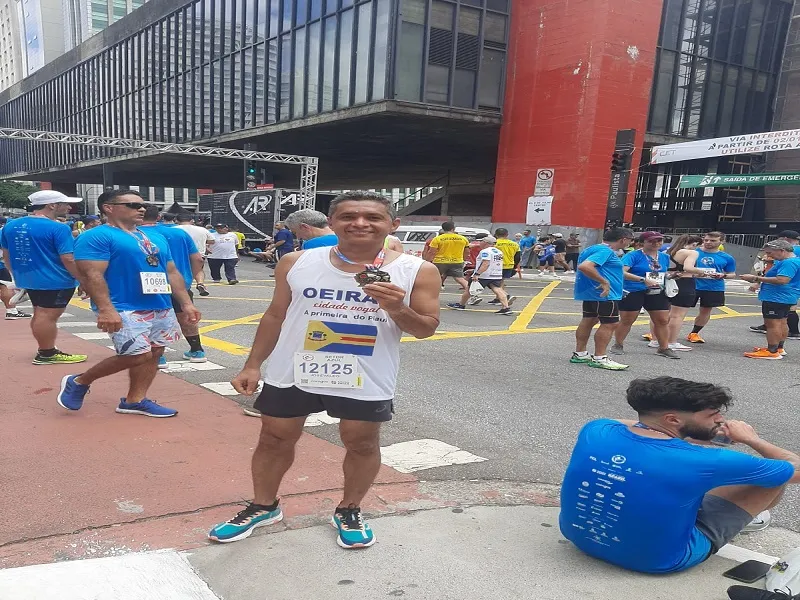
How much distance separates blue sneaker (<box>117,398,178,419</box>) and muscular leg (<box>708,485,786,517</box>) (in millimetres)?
3632

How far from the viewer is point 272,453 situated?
8.89 feet

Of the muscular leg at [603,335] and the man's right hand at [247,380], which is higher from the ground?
the man's right hand at [247,380]

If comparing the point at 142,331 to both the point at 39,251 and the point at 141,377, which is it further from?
the point at 39,251

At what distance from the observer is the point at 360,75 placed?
2470 cm

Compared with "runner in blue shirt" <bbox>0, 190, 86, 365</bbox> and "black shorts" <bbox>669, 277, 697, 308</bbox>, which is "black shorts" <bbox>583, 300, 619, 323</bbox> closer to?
"black shorts" <bbox>669, 277, 697, 308</bbox>

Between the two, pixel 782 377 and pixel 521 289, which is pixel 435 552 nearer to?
pixel 782 377

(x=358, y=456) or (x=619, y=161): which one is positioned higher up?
(x=619, y=161)

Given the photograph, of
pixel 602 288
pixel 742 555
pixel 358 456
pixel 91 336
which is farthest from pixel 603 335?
pixel 91 336

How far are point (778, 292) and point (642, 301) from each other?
1.91m

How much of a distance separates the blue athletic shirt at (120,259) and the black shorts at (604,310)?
185 inches

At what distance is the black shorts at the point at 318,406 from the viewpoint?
2562 millimetres

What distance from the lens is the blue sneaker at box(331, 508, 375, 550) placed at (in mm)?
2631

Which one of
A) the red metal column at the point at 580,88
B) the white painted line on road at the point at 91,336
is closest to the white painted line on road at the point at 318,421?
the white painted line on road at the point at 91,336

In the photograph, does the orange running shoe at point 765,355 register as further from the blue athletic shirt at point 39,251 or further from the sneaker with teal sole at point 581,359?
the blue athletic shirt at point 39,251
